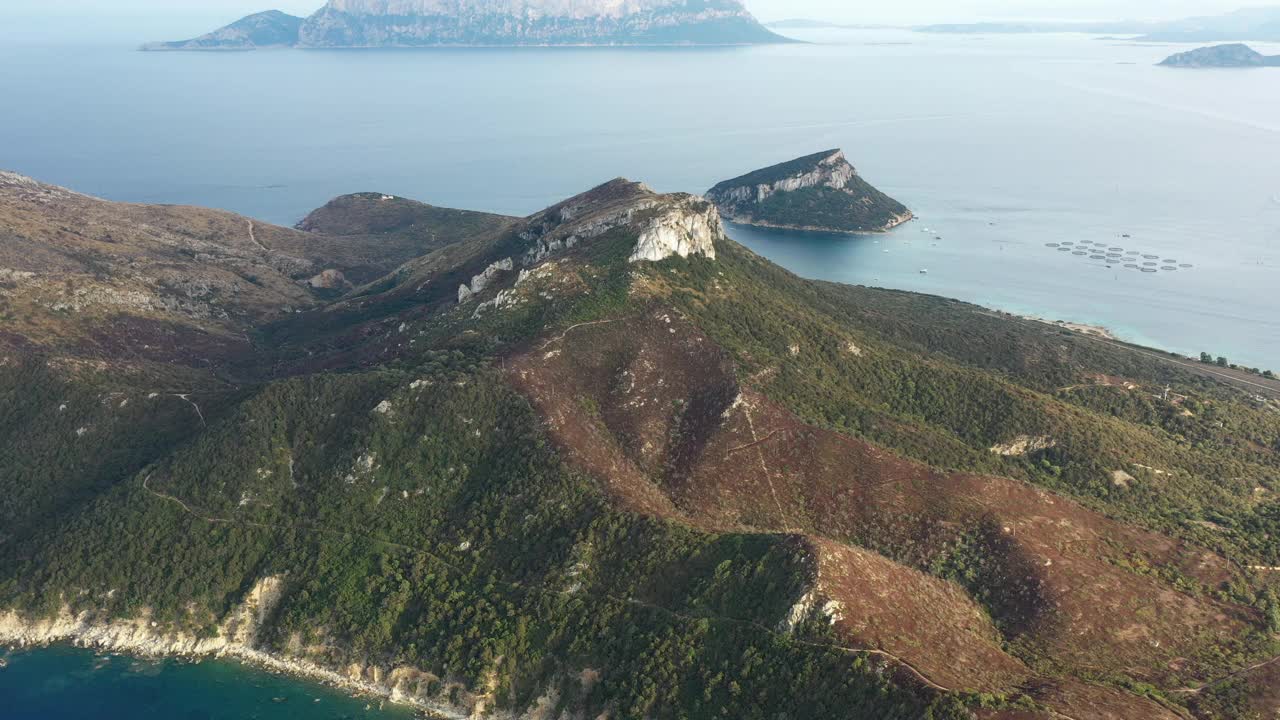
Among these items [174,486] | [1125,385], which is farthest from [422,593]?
[1125,385]

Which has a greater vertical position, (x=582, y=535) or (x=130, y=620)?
(x=582, y=535)

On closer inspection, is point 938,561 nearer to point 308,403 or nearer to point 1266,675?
point 1266,675

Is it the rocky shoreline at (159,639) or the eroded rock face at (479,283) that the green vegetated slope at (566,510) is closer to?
the rocky shoreline at (159,639)

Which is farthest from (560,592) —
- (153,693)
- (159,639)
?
(159,639)

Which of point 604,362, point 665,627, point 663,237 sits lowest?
point 665,627

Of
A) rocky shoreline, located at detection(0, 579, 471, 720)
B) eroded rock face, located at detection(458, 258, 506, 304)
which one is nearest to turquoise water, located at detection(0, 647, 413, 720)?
rocky shoreline, located at detection(0, 579, 471, 720)

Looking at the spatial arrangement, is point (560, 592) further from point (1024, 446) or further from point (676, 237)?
point (676, 237)

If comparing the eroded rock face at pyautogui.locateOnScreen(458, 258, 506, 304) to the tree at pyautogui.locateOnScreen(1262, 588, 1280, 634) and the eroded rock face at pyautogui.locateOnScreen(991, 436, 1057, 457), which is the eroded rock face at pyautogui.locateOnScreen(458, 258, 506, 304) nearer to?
the eroded rock face at pyautogui.locateOnScreen(991, 436, 1057, 457)
